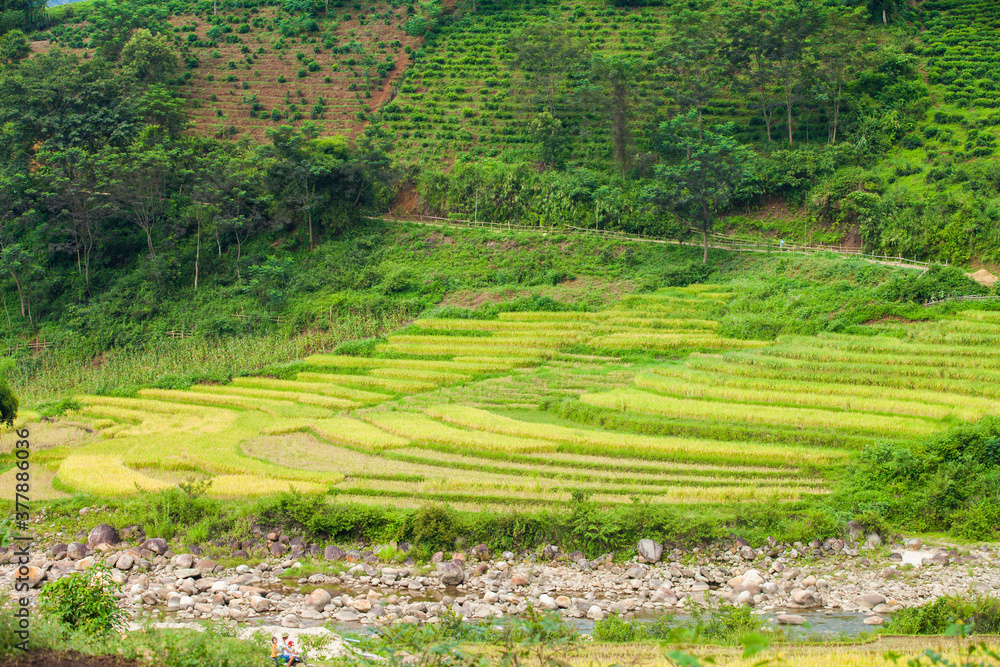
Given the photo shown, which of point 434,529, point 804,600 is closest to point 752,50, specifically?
point 434,529

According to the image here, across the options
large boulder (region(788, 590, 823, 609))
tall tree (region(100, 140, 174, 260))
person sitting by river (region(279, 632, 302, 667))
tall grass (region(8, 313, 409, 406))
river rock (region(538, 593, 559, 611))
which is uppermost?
tall tree (region(100, 140, 174, 260))

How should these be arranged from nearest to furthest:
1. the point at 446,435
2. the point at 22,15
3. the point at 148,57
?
the point at 446,435 → the point at 148,57 → the point at 22,15

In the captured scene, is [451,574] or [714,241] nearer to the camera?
[451,574]

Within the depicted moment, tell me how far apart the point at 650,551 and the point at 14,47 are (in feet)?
224

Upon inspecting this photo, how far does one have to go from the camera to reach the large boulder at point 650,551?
20.5 m

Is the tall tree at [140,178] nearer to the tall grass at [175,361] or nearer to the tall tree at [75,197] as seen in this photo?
the tall tree at [75,197]

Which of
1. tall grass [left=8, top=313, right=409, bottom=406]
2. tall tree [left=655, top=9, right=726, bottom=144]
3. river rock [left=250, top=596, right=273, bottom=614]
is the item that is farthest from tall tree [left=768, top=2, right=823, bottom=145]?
river rock [left=250, top=596, right=273, bottom=614]

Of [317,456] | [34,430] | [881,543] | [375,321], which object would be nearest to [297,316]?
[375,321]

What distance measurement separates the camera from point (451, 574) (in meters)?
19.8

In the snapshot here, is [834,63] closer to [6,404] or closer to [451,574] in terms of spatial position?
[451,574]

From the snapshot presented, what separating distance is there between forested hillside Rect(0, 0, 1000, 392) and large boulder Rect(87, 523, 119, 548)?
24.1 metres

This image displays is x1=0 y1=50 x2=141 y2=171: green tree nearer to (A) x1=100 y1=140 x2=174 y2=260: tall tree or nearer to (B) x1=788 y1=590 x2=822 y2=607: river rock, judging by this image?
(A) x1=100 y1=140 x2=174 y2=260: tall tree

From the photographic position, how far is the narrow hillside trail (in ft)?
143

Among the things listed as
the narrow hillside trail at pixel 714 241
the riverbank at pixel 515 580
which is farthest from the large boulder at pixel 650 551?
the narrow hillside trail at pixel 714 241
